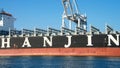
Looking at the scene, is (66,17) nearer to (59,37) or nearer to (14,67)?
(59,37)

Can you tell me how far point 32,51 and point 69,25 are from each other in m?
10.4

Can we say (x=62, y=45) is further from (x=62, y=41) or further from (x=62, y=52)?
(x=62, y=52)

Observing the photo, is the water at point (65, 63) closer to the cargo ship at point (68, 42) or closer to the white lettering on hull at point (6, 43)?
the cargo ship at point (68, 42)

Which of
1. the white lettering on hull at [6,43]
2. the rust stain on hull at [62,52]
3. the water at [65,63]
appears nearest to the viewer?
the water at [65,63]

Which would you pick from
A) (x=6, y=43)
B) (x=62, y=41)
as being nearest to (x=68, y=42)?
(x=62, y=41)

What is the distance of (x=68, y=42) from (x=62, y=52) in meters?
2.00

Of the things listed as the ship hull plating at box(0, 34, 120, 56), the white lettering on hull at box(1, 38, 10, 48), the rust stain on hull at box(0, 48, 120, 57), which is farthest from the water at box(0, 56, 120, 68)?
the white lettering on hull at box(1, 38, 10, 48)

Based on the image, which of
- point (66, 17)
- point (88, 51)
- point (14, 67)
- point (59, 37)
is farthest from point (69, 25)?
point (14, 67)

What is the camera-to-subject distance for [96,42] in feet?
169

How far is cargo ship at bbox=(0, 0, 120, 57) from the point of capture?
50969 millimetres

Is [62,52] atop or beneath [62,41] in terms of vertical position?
beneath

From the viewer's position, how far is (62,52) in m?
54.8

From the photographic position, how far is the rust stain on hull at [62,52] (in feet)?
166

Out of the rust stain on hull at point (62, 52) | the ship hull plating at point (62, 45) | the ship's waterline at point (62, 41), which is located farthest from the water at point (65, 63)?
the ship's waterline at point (62, 41)
